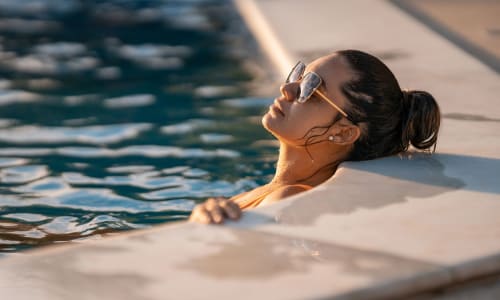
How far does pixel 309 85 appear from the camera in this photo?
3990mm

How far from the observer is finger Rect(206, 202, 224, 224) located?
333 cm

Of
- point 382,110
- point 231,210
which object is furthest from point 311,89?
point 231,210

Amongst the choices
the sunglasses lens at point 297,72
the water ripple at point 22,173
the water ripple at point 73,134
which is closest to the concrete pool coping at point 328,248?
the sunglasses lens at point 297,72

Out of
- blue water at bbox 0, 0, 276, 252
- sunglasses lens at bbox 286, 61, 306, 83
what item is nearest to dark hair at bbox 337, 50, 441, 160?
sunglasses lens at bbox 286, 61, 306, 83

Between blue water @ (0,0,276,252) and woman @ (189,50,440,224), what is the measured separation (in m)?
0.97

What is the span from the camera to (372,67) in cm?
396

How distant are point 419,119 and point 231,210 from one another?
948 millimetres

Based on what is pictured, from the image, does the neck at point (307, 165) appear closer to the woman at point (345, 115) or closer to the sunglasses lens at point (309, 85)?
the woman at point (345, 115)

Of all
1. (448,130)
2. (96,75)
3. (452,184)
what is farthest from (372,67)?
(96,75)

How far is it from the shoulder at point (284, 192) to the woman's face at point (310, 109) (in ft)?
0.57

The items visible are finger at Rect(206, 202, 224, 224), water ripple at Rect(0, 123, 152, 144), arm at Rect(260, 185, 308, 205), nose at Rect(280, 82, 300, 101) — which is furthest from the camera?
water ripple at Rect(0, 123, 152, 144)

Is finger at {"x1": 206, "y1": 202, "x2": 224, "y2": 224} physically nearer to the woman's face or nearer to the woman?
the woman

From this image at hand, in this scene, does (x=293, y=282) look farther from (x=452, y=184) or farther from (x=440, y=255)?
(x=452, y=184)

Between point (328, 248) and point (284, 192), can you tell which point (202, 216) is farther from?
point (284, 192)
